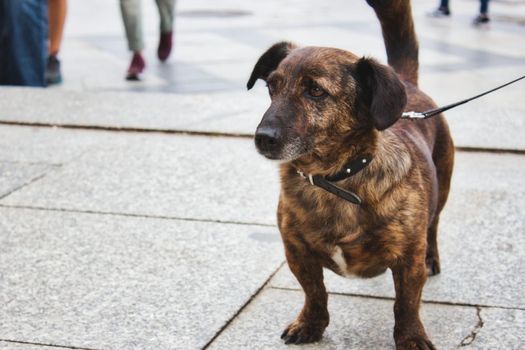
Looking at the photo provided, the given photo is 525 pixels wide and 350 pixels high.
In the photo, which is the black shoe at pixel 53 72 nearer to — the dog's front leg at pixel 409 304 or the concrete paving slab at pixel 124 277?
the concrete paving slab at pixel 124 277

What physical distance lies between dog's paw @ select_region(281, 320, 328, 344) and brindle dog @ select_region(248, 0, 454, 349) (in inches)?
2.2

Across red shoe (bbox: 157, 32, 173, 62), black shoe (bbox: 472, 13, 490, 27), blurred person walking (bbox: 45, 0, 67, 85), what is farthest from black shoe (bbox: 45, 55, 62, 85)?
black shoe (bbox: 472, 13, 490, 27)

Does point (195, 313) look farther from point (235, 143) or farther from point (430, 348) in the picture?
point (235, 143)

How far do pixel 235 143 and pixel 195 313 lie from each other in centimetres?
264

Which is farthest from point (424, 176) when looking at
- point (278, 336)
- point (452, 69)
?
point (452, 69)

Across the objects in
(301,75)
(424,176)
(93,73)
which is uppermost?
(301,75)

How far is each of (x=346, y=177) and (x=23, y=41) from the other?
5.99 metres

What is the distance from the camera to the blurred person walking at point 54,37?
9.09 m

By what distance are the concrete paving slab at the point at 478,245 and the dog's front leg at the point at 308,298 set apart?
52cm

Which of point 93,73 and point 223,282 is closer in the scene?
point 223,282

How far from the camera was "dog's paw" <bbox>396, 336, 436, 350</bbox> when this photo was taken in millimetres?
3410

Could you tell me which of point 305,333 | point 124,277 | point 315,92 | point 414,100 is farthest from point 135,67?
point 315,92

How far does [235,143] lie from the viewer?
6398 millimetres

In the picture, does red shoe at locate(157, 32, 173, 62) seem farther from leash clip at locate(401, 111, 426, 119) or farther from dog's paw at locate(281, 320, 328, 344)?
dog's paw at locate(281, 320, 328, 344)
